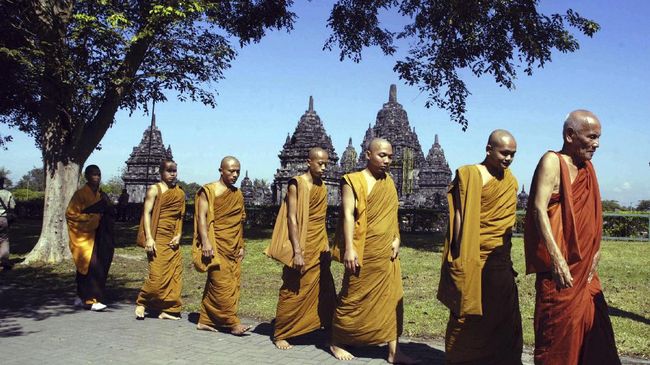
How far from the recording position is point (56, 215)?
1209cm

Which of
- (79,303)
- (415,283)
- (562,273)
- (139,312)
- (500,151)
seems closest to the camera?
(562,273)

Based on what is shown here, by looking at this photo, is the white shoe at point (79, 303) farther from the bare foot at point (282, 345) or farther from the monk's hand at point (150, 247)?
the bare foot at point (282, 345)

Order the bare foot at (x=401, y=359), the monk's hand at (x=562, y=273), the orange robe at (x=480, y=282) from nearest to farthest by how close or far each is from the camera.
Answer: the monk's hand at (x=562, y=273), the orange robe at (x=480, y=282), the bare foot at (x=401, y=359)

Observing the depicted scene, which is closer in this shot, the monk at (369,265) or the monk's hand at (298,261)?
the monk at (369,265)

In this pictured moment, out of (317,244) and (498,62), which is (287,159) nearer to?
(498,62)

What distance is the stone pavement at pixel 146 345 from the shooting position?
16.7 ft

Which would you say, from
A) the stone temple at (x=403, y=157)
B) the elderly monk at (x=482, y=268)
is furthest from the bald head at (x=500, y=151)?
the stone temple at (x=403, y=157)

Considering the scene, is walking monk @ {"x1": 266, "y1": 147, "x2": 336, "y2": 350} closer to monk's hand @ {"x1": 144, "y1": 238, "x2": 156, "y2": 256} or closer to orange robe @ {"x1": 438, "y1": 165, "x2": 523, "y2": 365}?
orange robe @ {"x1": 438, "y1": 165, "x2": 523, "y2": 365}

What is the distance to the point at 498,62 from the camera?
15.9 metres

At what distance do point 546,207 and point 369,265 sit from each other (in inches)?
76.2

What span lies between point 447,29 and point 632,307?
989 cm

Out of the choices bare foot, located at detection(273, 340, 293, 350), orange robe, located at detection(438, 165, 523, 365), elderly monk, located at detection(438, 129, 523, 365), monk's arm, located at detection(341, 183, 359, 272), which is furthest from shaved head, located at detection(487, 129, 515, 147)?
bare foot, located at detection(273, 340, 293, 350)

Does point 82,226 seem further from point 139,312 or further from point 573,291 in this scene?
point 573,291

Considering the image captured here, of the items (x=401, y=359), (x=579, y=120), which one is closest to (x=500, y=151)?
(x=579, y=120)
